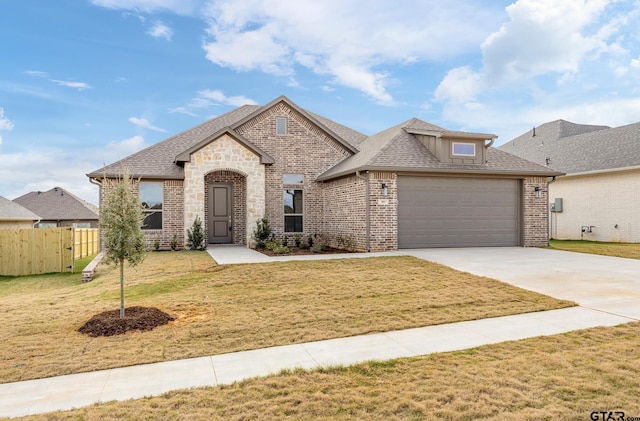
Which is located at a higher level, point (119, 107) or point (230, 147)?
point (119, 107)

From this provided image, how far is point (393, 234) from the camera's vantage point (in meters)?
13.8

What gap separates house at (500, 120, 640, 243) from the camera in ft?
64.5

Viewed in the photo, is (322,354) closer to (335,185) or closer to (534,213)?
(335,185)

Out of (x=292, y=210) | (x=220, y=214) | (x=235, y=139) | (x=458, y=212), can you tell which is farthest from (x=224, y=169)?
(x=458, y=212)

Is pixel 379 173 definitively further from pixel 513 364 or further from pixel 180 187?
pixel 513 364

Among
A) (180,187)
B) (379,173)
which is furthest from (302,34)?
(180,187)

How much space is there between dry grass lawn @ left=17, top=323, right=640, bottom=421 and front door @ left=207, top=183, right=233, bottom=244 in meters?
13.5

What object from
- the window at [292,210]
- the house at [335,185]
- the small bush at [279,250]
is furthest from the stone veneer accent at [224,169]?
the small bush at [279,250]

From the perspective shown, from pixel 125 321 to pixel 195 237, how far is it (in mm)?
9487

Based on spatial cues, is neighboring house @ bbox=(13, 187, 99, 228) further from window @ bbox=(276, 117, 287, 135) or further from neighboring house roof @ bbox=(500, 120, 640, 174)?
neighboring house roof @ bbox=(500, 120, 640, 174)

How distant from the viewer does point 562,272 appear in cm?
965

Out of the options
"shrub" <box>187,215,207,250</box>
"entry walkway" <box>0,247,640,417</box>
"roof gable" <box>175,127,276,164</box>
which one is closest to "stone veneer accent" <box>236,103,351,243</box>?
"roof gable" <box>175,127,276,164</box>

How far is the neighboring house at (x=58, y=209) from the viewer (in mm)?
34844

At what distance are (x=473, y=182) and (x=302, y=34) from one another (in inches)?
331
